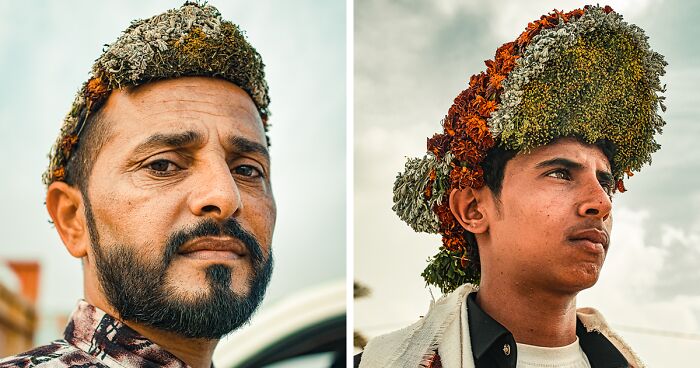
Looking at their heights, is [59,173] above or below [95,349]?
above

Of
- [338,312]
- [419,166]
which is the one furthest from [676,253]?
[338,312]

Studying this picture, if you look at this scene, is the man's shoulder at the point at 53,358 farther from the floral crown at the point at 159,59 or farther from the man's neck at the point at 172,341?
the floral crown at the point at 159,59

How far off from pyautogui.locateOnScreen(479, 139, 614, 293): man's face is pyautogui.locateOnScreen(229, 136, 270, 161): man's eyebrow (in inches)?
26.8

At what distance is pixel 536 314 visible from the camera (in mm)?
2482

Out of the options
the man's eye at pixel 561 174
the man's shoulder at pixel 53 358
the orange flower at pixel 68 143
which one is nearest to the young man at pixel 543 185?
the man's eye at pixel 561 174

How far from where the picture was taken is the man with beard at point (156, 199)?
7.48ft

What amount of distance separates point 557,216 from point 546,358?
1.29 ft

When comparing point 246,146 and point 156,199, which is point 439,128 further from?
point 156,199

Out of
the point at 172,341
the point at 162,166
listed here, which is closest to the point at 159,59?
the point at 162,166

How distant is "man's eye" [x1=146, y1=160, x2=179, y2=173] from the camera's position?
2.32 m

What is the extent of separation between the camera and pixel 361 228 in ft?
9.21

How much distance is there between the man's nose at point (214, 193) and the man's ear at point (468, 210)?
2.08 ft

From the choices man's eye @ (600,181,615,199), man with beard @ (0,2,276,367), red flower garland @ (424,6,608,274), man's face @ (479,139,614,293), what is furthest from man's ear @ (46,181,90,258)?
man's eye @ (600,181,615,199)

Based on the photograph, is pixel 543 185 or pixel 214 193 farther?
pixel 543 185
